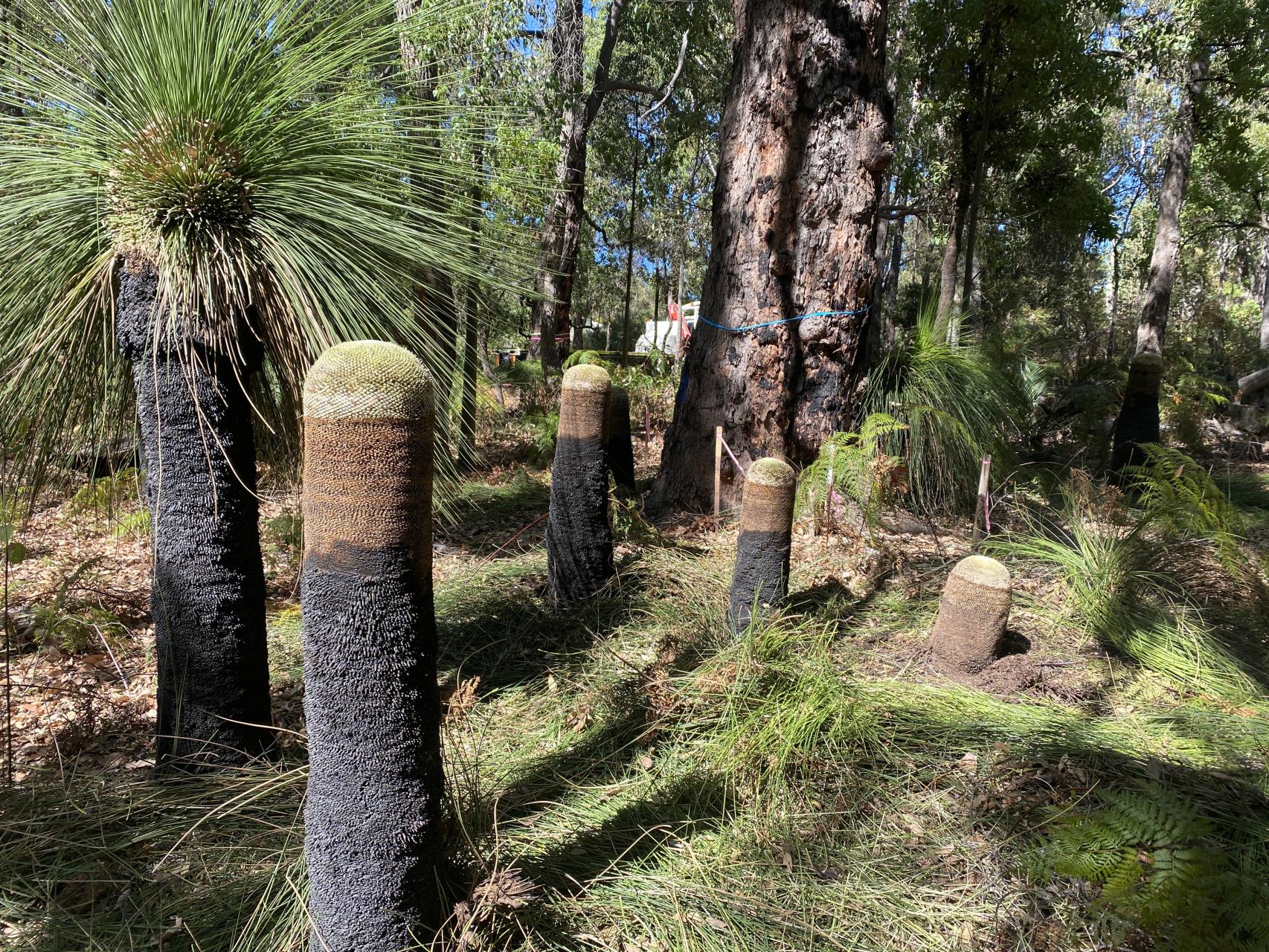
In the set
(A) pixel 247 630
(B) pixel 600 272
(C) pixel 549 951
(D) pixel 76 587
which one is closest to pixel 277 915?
(C) pixel 549 951

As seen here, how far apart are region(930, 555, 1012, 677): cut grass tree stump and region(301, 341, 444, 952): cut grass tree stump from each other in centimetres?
254

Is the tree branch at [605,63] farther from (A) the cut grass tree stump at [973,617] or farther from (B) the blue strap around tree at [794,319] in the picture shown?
(A) the cut grass tree stump at [973,617]

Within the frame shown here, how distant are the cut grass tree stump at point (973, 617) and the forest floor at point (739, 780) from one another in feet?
0.42

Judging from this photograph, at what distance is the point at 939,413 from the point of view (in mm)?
5523

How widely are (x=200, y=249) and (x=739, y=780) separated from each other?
2.51 metres

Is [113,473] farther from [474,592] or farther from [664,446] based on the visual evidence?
[664,446]

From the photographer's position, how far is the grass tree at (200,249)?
2.26m

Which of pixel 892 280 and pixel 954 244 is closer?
pixel 954 244

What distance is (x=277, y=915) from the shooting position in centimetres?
192

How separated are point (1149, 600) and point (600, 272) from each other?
78.5ft

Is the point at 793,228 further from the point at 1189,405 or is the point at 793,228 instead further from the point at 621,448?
the point at 1189,405

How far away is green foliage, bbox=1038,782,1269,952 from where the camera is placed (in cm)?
178

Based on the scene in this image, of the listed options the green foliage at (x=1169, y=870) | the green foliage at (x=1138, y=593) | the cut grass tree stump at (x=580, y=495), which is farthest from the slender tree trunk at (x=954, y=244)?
the green foliage at (x=1169, y=870)

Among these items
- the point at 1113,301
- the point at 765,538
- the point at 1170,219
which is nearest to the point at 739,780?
the point at 765,538
